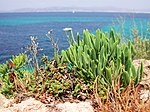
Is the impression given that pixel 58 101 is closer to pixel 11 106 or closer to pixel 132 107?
pixel 11 106

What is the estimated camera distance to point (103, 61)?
418cm

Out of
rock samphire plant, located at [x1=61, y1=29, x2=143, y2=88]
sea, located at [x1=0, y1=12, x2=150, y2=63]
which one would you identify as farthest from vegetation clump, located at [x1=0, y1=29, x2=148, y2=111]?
sea, located at [x1=0, y1=12, x2=150, y2=63]

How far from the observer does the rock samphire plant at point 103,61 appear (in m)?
4.07

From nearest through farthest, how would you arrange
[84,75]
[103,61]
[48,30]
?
[103,61], [84,75], [48,30]

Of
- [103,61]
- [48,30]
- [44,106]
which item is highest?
[103,61]

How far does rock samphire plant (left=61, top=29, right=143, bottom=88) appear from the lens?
4068 millimetres

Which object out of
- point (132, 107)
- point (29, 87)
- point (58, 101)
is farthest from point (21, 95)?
point (132, 107)

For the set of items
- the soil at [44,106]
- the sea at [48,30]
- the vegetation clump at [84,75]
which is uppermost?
the vegetation clump at [84,75]

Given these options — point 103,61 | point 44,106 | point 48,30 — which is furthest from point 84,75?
point 48,30

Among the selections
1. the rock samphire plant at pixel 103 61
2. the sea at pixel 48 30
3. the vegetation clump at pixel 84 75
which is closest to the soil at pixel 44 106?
the vegetation clump at pixel 84 75

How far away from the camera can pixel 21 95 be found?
4.20 m

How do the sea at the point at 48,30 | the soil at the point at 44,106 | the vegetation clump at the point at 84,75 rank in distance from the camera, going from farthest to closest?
the sea at the point at 48,30, the vegetation clump at the point at 84,75, the soil at the point at 44,106

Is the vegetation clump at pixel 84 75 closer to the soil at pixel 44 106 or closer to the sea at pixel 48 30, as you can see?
the soil at pixel 44 106

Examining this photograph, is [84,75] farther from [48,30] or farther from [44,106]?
[48,30]
